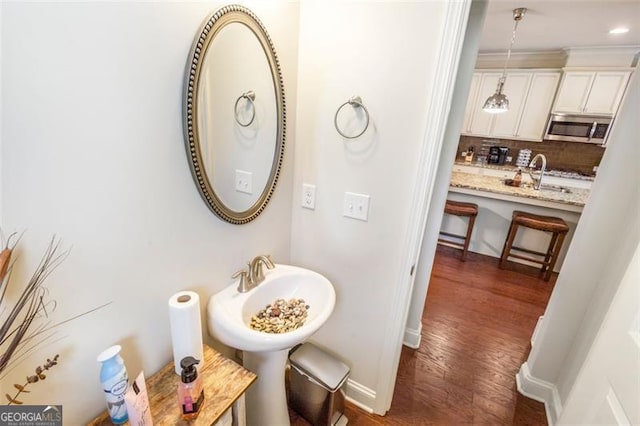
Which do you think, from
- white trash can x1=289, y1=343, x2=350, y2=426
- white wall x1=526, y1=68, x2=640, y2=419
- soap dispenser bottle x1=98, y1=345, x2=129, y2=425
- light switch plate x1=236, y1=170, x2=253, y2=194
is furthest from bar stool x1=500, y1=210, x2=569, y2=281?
soap dispenser bottle x1=98, y1=345, x2=129, y2=425

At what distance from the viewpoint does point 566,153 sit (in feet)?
15.1

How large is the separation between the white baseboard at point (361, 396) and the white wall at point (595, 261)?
1.02 metres

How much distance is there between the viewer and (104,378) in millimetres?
759

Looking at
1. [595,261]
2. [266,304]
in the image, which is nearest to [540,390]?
[595,261]

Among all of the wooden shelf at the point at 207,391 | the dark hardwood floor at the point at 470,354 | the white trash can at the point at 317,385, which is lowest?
the dark hardwood floor at the point at 470,354

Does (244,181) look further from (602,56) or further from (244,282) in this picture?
(602,56)

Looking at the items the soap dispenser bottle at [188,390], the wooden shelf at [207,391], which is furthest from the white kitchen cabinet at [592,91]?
the soap dispenser bottle at [188,390]

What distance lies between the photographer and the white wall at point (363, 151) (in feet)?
3.64

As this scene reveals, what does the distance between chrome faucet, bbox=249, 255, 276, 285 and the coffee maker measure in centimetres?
509

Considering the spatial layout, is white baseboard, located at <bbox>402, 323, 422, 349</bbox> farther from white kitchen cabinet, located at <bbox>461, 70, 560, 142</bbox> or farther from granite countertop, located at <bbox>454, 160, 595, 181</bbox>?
granite countertop, located at <bbox>454, 160, 595, 181</bbox>

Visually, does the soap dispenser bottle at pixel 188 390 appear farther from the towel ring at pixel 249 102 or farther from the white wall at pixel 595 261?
the white wall at pixel 595 261

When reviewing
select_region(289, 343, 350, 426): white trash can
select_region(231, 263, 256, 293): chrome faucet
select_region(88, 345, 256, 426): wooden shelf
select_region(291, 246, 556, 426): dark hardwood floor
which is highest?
select_region(231, 263, 256, 293): chrome faucet

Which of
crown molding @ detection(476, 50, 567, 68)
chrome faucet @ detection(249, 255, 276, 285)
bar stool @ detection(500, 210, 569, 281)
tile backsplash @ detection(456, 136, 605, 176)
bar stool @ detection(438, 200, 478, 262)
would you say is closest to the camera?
chrome faucet @ detection(249, 255, 276, 285)

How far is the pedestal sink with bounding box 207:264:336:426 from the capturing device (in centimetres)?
100
